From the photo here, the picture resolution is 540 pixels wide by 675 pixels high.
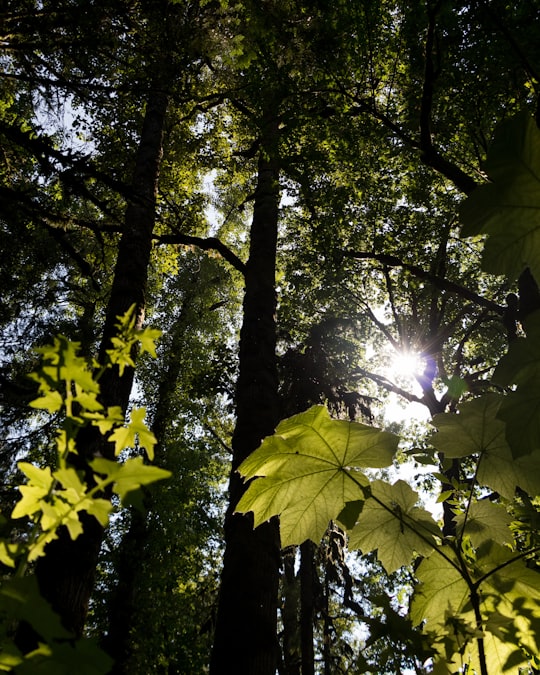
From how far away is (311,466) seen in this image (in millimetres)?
939

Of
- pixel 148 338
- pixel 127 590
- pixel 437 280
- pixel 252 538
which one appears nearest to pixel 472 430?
pixel 148 338

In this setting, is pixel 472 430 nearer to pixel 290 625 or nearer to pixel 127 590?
pixel 127 590

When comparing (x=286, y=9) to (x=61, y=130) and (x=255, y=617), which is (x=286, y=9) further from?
(x=255, y=617)

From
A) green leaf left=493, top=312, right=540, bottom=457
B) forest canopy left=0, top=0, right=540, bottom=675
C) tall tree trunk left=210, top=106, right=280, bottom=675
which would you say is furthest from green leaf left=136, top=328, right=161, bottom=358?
tall tree trunk left=210, top=106, right=280, bottom=675

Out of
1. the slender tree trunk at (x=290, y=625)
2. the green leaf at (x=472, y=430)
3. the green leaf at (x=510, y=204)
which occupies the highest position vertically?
the green leaf at (x=510, y=204)

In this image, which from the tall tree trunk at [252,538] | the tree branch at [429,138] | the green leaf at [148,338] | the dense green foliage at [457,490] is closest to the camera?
the green leaf at [148,338]

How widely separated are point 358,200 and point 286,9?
5.19 meters

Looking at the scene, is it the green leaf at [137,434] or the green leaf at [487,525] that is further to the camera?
the green leaf at [487,525]

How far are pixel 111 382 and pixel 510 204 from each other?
4.25 metres

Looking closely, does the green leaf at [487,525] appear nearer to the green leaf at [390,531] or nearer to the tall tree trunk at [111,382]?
the green leaf at [390,531]

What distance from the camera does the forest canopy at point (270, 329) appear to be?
29.5 inches

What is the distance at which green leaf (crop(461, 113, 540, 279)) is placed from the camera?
2.31ft

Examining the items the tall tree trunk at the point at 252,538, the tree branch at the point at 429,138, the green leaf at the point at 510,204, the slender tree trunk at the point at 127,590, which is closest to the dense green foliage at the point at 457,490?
the green leaf at the point at 510,204

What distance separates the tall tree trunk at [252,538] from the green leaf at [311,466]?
2393mm
